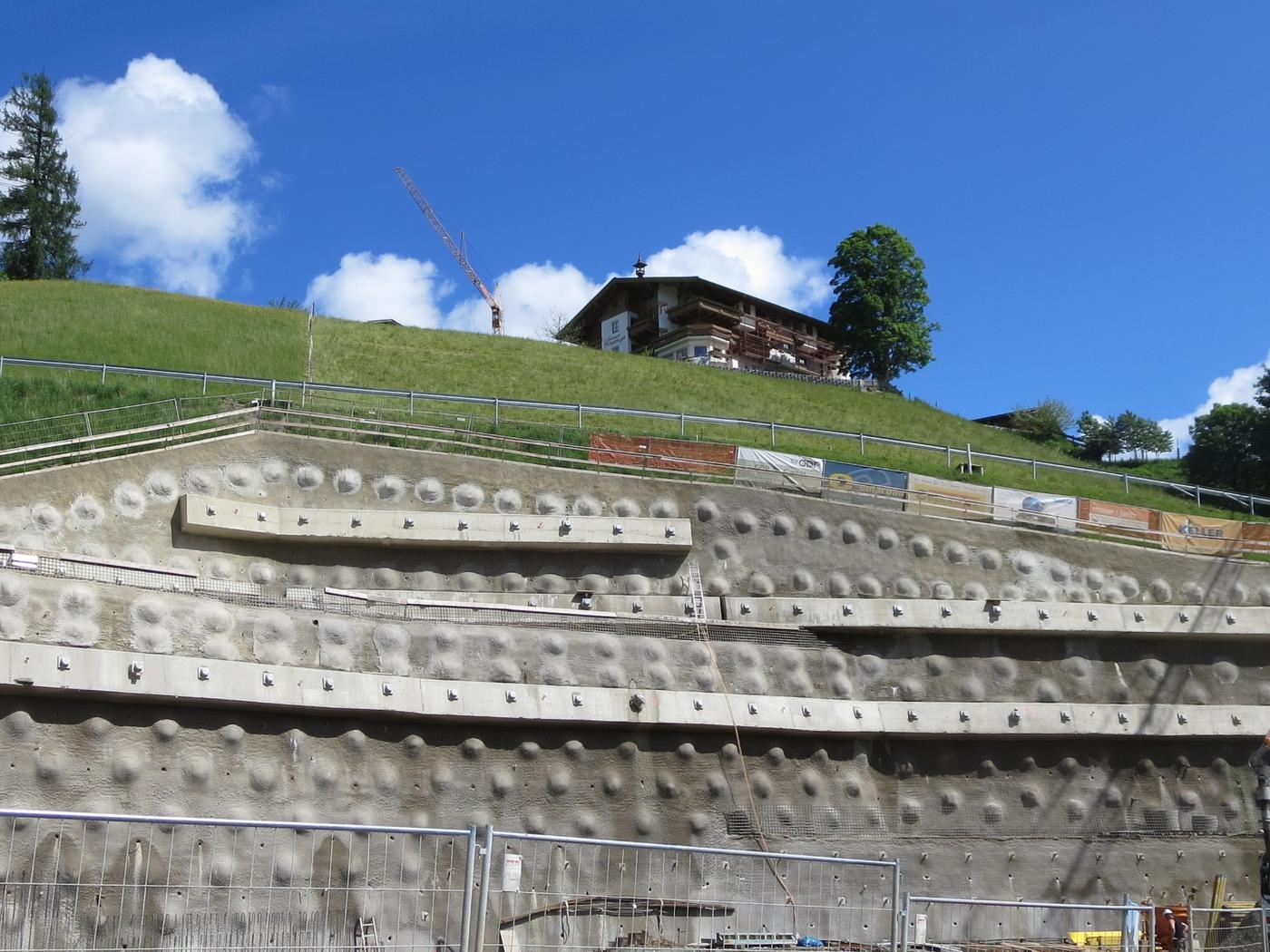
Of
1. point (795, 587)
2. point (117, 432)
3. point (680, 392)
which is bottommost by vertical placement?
point (795, 587)

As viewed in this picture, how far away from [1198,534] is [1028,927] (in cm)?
1384

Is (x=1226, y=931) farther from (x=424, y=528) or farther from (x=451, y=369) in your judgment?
(x=451, y=369)

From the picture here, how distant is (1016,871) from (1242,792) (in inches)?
197

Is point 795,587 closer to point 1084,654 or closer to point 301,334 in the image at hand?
point 1084,654

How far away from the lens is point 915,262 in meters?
66.3

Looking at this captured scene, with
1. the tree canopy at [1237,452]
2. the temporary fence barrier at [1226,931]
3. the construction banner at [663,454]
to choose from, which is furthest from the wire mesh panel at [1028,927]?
the tree canopy at [1237,452]

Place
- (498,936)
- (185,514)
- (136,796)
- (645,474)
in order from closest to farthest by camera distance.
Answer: (498,936)
(136,796)
(185,514)
(645,474)

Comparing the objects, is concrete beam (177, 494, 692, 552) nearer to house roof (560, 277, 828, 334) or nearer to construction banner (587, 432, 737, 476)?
construction banner (587, 432, 737, 476)

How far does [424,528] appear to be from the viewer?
2166 centimetres

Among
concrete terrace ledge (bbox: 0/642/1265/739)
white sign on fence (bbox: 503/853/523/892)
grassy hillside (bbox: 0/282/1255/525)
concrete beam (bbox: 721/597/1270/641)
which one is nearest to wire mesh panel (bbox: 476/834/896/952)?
concrete terrace ledge (bbox: 0/642/1265/739)

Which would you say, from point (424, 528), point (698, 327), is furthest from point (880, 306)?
point (424, 528)

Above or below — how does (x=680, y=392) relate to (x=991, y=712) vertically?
above

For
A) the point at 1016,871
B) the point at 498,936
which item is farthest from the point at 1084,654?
the point at 498,936

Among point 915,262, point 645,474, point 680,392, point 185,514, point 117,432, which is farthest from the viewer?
point 915,262
